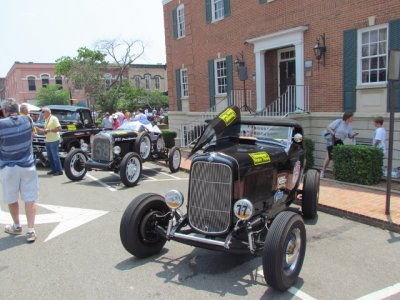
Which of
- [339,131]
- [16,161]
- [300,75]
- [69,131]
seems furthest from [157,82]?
[16,161]

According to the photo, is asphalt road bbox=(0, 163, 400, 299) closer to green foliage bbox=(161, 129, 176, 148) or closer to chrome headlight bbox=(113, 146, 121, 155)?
chrome headlight bbox=(113, 146, 121, 155)

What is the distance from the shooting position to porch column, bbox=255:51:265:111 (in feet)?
47.4

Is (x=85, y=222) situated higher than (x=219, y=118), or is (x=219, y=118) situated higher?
(x=219, y=118)

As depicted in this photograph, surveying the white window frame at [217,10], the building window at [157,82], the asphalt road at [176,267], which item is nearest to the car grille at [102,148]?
the asphalt road at [176,267]

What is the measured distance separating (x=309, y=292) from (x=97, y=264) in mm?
2441

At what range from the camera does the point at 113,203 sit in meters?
7.76

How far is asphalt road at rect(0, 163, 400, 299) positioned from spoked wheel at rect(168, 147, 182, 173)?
4.69 meters

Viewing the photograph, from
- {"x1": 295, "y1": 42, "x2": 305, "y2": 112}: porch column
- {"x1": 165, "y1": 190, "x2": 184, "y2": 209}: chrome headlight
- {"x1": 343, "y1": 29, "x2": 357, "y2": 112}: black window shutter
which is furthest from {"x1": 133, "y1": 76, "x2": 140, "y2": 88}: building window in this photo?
{"x1": 165, "y1": 190, "x2": 184, "y2": 209}: chrome headlight

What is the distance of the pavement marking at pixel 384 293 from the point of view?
12.9ft

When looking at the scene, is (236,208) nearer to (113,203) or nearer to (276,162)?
(276,162)

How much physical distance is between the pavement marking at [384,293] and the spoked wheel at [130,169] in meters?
6.18

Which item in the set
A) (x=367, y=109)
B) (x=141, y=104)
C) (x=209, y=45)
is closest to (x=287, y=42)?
(x=367, y=109)

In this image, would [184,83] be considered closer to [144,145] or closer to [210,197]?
[144,145]

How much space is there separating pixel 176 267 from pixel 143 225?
2.04 feet
